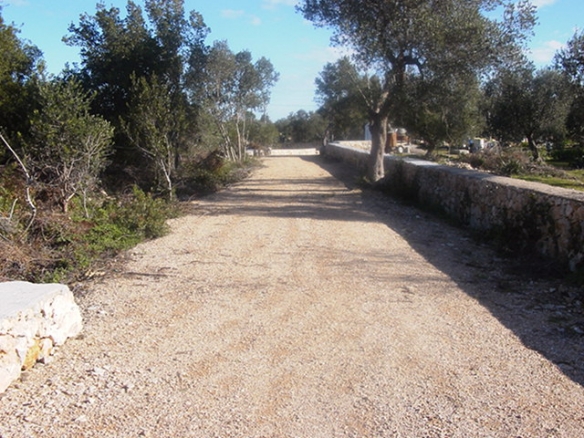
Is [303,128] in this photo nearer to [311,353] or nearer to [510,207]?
[510,207]

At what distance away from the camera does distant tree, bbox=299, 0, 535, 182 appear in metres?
12.8

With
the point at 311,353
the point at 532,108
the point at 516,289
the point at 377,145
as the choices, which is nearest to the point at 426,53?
the point at 377,145

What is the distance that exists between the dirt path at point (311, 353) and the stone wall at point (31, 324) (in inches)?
5.5

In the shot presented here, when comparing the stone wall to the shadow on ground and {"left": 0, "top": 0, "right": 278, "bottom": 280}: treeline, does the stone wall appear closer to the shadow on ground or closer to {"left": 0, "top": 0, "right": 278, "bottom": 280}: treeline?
{"left": 0, "top": 0, "right": 278, "bottom": 280}: treeline

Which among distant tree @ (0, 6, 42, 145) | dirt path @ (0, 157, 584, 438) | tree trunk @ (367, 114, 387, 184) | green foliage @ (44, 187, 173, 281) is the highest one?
distant tree @ (0, 6, 42, 145)

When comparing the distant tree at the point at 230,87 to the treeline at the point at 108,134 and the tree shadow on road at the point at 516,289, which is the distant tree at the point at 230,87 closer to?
the treeline at the point at 108,134

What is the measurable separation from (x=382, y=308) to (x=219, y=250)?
354cm

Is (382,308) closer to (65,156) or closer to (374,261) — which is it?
(374,261)

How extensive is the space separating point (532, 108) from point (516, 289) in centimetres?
2058

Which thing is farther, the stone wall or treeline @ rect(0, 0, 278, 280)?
treeline @ rect(0, 0, 278, 280)

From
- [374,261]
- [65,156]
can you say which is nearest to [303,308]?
[374,261]

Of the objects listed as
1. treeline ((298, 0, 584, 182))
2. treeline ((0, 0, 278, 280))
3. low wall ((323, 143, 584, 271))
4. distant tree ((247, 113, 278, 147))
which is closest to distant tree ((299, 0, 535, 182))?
treeline ((298, 0, 584, 182))

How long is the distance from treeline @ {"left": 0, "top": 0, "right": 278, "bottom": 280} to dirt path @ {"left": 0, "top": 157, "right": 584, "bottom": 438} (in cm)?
144

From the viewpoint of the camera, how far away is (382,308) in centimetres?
576
